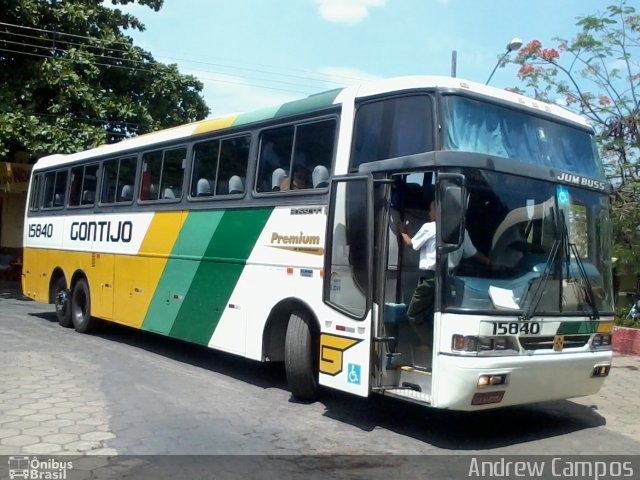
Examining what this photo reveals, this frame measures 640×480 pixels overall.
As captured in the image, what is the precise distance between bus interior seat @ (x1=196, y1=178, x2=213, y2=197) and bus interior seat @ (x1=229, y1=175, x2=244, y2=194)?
495 mm

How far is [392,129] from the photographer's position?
674 centimetres

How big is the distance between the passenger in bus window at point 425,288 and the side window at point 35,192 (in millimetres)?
10315

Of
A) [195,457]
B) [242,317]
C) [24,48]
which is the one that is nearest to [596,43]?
[242,317]

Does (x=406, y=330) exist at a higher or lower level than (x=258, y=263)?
lower

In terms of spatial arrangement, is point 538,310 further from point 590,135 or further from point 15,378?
point 15,378

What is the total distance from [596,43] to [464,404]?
32.9 feet

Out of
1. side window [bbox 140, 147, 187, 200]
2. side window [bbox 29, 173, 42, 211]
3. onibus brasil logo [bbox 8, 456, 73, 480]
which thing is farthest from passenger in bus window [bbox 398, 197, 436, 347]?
side window [bbox 29, 173, 42, 211]

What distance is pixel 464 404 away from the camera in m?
5.97

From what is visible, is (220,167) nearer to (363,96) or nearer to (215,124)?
(215,124)

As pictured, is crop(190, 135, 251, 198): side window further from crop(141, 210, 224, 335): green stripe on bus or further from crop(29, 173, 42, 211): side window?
crop(29, 173, 42, 211): side window

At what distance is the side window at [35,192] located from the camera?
1436 centimetres

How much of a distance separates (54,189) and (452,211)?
400 inches

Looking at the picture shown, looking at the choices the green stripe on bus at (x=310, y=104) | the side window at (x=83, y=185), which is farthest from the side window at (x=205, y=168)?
the side window at (x=83, y=185)

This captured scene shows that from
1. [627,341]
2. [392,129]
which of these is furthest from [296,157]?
[627,341]
